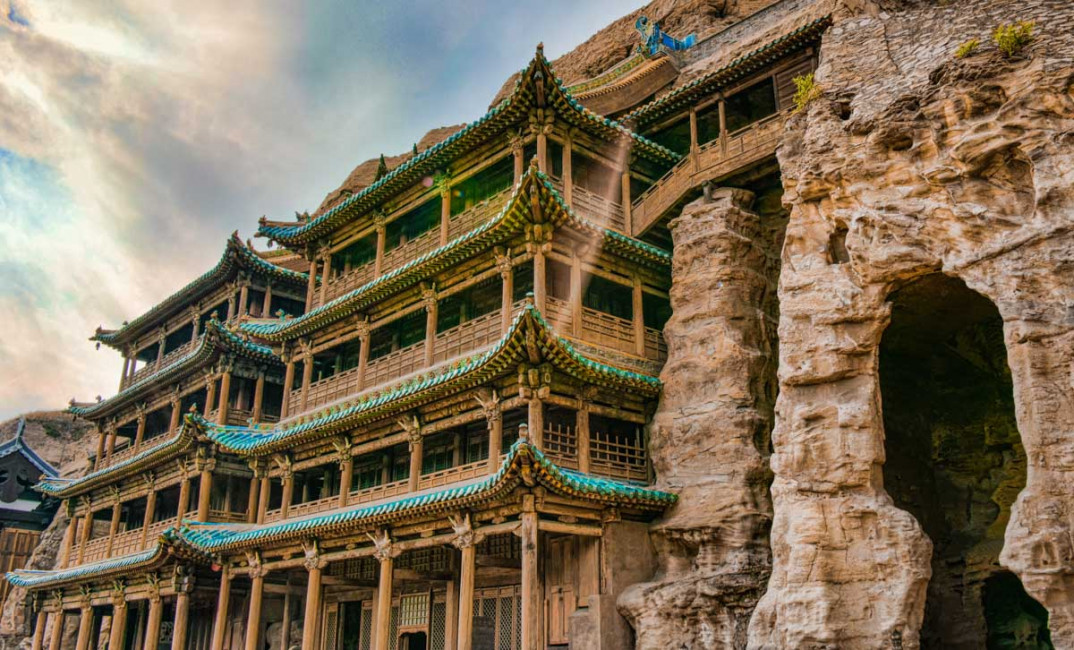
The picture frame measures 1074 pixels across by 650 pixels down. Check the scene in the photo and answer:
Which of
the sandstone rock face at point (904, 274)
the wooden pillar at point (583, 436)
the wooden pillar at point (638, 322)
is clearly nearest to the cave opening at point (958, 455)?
the sandstone rock face at point (904, 274)

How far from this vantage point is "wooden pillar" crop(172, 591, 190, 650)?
24406 mm

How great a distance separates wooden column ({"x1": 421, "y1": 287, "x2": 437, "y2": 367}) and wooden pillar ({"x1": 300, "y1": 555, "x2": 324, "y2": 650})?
203 inches

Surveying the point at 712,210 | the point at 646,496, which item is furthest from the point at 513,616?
the point at 712,210

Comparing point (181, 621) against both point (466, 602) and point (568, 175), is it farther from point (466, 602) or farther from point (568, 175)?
point (568, 175)

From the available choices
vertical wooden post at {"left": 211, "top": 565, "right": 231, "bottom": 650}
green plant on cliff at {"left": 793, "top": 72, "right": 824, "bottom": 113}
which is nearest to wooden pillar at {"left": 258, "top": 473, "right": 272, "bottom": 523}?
vertical wooden post at {"left": 211, "top": 565, "right": 231, "bottom": 650}

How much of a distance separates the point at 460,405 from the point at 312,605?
18.9 ft

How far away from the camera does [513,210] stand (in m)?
18.8

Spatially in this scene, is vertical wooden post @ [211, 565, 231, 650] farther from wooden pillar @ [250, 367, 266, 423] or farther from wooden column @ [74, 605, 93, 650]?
wooden column @ [74, 605, 93, 650]

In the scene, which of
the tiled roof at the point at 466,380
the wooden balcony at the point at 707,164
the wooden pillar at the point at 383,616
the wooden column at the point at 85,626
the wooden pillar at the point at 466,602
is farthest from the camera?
the wooden column at the point at 85,626

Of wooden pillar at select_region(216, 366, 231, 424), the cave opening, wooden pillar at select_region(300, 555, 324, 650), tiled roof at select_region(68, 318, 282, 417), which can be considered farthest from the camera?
wooden pillar at select_region(216, 366, 231, 424)

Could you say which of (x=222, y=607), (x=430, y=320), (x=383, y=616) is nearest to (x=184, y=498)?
(x=222, y=607)

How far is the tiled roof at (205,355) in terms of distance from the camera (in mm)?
27734

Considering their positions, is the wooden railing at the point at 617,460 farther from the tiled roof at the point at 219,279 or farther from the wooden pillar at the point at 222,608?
the tiled roof at the point at 219,279

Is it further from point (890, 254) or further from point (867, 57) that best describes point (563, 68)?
point (890, 254)
